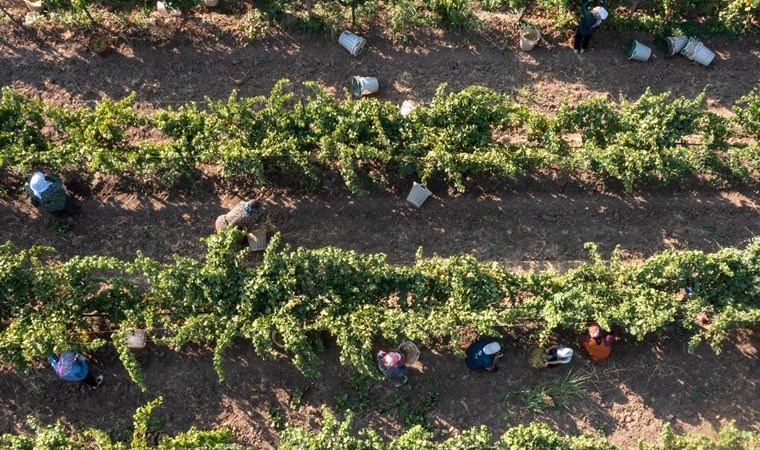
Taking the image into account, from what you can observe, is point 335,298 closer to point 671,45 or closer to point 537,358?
point 537,358

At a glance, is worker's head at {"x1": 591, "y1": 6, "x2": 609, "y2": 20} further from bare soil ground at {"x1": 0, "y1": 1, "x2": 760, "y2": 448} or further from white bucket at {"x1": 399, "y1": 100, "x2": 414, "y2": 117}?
white bucket at {"x1": 399, "y1": 100, "x2": 414, "y2": 117}

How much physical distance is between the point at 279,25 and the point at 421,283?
7660 mm

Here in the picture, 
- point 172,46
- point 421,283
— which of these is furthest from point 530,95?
point 172,46

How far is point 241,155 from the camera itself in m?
11.4

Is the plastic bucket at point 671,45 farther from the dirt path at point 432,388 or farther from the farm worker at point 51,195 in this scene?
the farm worker at point 51,195

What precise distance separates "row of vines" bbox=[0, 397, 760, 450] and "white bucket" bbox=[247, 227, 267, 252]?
3.51 m

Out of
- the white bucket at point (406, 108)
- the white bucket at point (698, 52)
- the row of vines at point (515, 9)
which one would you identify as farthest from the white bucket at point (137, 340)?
the white bucket at point (698, 52)

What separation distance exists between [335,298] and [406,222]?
296cm

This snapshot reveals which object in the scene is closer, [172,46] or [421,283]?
[421,283]

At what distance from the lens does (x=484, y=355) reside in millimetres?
11070

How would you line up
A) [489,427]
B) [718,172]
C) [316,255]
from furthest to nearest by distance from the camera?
[718,172], [489,427], [316,255]

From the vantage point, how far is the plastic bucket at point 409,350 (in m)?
11.4

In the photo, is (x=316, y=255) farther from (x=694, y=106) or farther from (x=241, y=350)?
(x=694, y=106)

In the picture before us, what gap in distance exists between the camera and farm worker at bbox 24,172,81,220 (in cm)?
1156
